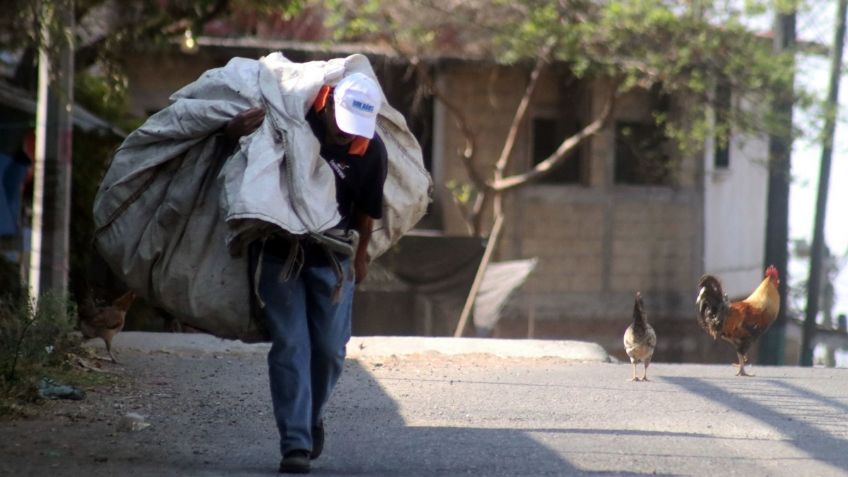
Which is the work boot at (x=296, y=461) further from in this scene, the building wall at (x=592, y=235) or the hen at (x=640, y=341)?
the building wall at (x=592, y=235)

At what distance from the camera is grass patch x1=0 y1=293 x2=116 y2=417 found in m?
7.11

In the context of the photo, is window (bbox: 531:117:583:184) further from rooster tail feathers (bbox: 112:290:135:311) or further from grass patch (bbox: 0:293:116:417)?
A: grass patch (bbox: 0:293:116:417)

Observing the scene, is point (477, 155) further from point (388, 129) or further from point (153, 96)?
point (388, 129)

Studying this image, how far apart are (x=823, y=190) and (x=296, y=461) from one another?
14297 mm

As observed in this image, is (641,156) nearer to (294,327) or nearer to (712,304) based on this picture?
(712,304)

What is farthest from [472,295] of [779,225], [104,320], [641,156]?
[104,320]

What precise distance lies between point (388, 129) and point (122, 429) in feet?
6.70

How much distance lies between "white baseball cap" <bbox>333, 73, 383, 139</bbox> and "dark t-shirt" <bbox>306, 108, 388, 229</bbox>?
216mm

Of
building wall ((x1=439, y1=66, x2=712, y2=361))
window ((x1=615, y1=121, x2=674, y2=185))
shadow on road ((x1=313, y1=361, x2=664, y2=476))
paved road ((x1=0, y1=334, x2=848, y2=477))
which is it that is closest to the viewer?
shadow on road ((x1=313, y1=361, x2=664, y2=476))

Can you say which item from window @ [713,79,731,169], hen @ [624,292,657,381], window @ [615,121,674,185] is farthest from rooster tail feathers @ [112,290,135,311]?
window @ [615,121,674,185]

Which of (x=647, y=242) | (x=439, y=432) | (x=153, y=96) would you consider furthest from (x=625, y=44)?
(x=439, y=432)

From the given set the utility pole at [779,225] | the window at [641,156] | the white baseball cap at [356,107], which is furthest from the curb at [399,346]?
the window at [641,156]

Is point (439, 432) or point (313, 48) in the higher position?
point (313, 48)

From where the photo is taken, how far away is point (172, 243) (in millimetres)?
5789
